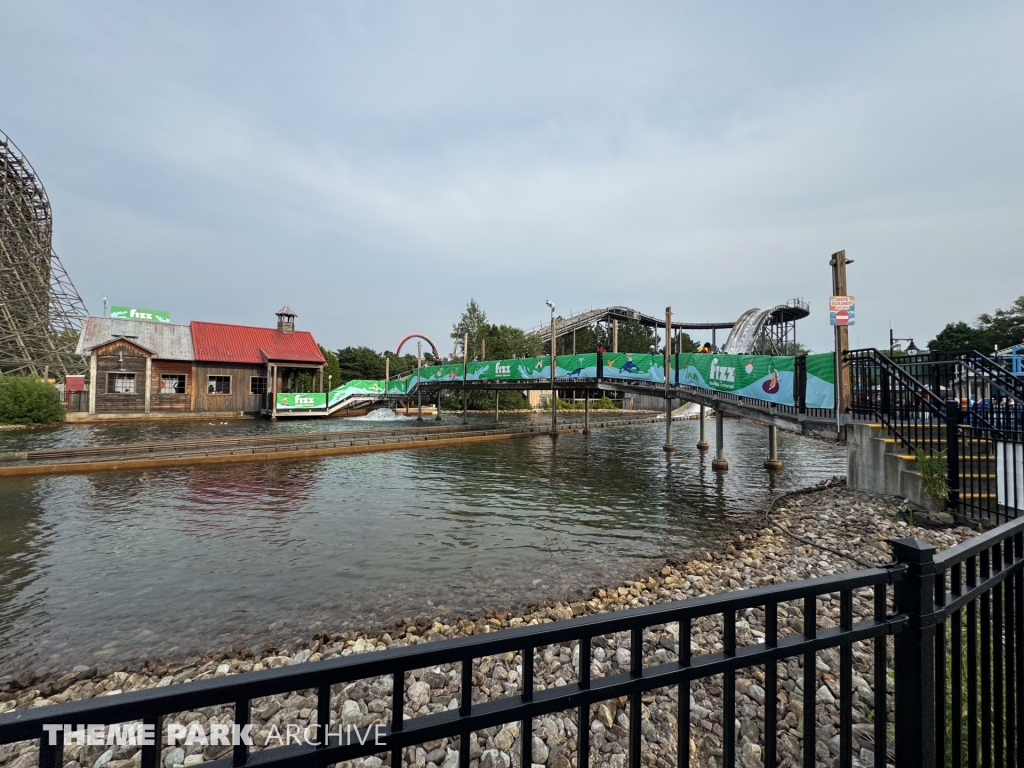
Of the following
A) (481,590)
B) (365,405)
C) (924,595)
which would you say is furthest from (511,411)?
(924,595)

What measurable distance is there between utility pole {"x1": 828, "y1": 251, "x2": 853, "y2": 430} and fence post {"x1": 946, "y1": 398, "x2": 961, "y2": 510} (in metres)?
2.70

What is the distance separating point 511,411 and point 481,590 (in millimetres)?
43014

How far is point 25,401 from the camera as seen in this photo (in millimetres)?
25062

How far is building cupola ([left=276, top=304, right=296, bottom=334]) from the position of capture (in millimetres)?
37375

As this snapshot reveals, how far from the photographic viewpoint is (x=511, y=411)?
4975 cm

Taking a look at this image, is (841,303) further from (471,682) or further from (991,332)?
(991,332)

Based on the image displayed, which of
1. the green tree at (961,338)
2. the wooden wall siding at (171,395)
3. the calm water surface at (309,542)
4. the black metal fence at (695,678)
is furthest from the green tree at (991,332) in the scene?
the wooden wall siding at (171,395)

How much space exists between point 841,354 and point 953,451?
3.41 metres

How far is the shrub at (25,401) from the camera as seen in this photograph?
24438 mm

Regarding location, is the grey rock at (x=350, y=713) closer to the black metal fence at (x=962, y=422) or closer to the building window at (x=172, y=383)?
the black metal fence at (x=962, y=422)

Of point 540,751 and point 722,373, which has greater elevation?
point 722,373

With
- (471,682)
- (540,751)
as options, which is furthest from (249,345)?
(471,682)

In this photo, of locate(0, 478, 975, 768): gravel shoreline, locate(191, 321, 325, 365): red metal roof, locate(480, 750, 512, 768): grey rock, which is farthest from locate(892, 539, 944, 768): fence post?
locate(191, 321, 325, 365): red metal roof

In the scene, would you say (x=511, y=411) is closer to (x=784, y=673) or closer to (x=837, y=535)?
(x=837, y=535)
